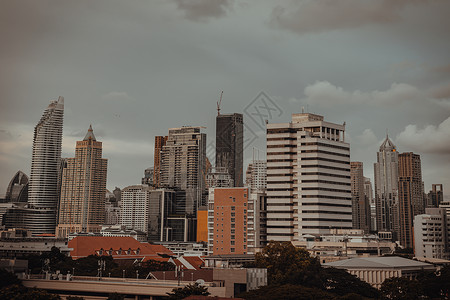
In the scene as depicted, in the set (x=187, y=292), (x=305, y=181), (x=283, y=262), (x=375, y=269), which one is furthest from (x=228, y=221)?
(x=187, y=292)

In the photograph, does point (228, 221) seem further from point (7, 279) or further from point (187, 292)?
point (187, 292)

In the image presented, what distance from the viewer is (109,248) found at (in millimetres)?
178625

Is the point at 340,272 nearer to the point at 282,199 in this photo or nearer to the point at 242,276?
the point at 242,276

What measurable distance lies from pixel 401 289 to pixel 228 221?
105000 millimetres

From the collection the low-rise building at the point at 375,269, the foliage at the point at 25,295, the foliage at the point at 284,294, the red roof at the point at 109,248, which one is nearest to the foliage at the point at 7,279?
the foliage at the point at 25,295

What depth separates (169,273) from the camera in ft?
314

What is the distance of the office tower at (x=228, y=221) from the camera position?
603 feet

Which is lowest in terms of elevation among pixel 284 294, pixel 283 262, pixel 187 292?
pixel 284 294

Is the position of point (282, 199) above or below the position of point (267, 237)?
above

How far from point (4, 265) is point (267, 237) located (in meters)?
98.1

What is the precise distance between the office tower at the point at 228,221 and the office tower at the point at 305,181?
350 inches

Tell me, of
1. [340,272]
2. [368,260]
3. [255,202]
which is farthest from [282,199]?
[340,272]

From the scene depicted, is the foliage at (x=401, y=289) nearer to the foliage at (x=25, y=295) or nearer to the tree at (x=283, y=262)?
the tree at (x=283, y=262)

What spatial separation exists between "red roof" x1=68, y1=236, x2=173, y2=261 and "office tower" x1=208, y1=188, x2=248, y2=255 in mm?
20491
